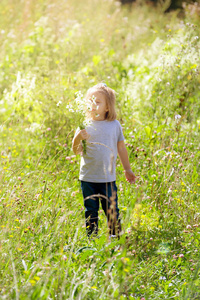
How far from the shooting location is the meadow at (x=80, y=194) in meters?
1.92

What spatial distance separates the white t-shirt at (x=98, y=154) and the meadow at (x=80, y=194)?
0.82 ft

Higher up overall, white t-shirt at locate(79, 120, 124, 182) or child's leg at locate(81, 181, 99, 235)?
white t-shirt at locate(79, 120, 124, 182)

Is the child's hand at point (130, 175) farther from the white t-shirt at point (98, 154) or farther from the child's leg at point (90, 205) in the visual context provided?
the child's leg at point (90, 205)

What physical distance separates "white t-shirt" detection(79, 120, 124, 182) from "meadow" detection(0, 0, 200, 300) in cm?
25

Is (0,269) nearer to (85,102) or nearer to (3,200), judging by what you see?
(3,200)

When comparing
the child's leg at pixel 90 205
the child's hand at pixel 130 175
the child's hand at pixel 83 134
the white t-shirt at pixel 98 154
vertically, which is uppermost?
the child's hand at pixel 83 134

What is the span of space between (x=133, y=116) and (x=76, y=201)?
5.64ft

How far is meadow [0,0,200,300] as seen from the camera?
1917 millimetres

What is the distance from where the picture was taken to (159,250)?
8.29ft

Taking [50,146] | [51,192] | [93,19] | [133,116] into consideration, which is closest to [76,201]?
[51,192]

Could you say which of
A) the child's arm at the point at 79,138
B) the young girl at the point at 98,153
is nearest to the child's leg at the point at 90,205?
the young girl at the point at 98,153

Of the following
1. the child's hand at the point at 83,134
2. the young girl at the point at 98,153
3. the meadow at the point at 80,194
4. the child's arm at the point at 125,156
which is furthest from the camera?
the child's arm at the point at 125,156

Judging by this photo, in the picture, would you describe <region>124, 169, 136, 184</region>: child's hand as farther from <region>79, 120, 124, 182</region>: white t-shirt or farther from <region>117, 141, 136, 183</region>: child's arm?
<region>79, 120, 124, 182</region>: white t-shirt

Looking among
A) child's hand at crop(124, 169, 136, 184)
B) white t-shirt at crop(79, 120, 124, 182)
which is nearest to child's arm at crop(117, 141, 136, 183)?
child's hand at crop(124, 169, 136, 184)
